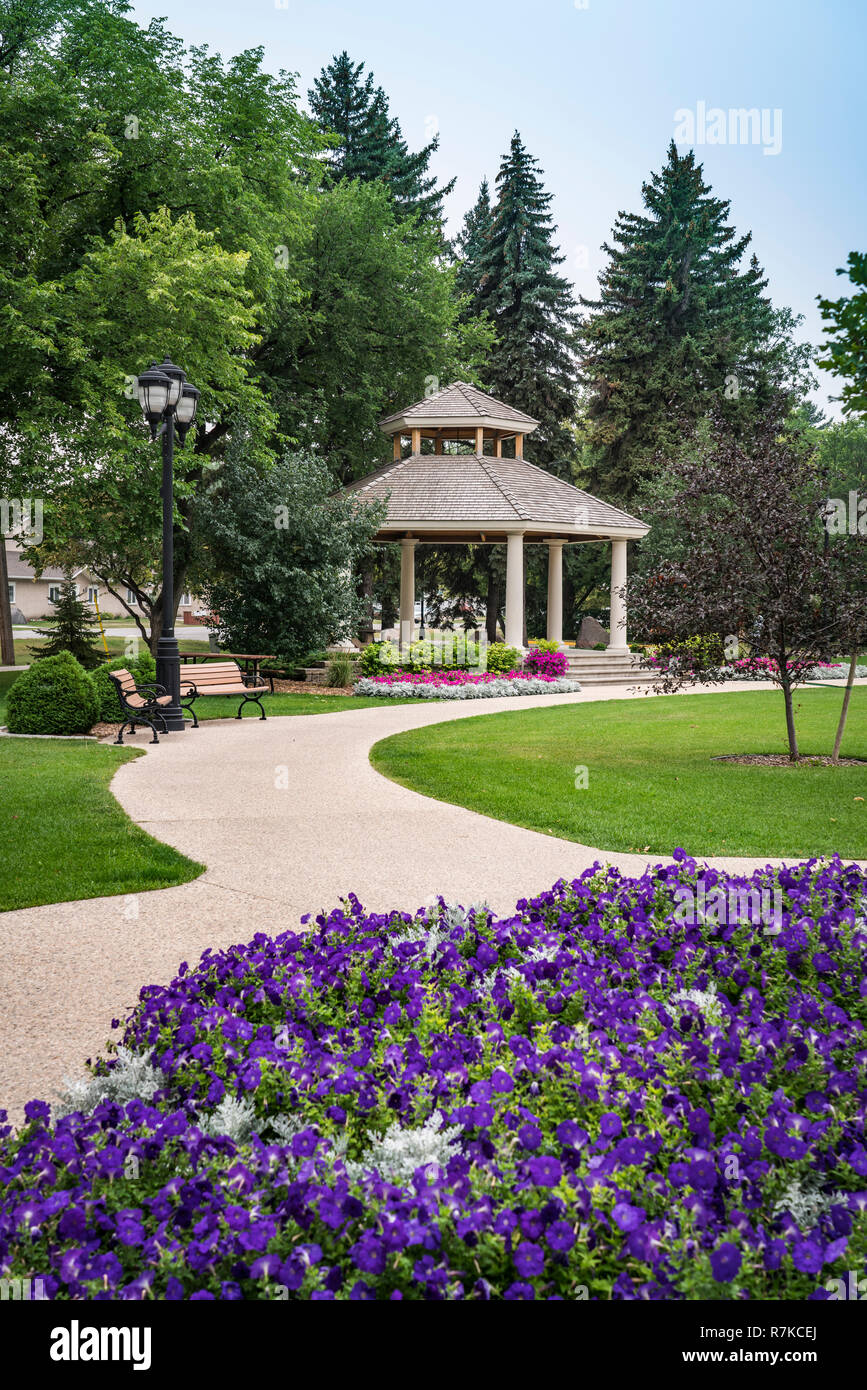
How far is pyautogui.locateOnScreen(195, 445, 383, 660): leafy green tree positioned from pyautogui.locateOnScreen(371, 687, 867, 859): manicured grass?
21.0 feet

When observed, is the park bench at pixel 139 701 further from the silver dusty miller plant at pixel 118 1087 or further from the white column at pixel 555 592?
the white column at pixel 555 592

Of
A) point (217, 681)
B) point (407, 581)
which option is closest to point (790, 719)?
point (217, 681)

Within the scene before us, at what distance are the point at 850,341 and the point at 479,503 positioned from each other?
15.6 metres

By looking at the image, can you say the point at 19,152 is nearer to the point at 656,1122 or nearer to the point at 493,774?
the point at 493,774

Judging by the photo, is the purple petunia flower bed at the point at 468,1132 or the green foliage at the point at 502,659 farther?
the green foliage at the point at 502,659

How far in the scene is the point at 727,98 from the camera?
45.9 feet

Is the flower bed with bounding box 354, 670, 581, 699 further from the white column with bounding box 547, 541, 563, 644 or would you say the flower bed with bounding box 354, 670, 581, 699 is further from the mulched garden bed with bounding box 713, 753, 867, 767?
the mulched garden bed with bounding box 713, 753, 867, 767

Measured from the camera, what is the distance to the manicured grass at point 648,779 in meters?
7.07

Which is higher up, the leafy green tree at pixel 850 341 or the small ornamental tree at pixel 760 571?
the leafy green tree at pixel 850 341

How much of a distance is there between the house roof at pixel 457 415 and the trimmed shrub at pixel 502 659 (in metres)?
6.49

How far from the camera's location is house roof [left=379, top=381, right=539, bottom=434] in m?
24.4

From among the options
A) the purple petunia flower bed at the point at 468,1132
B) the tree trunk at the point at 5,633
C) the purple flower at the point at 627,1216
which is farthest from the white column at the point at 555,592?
the purple flower at the point at 627,1216

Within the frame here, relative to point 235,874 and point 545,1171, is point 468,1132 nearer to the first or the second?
point 545,1171

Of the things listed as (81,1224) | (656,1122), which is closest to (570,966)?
(656,1122)
